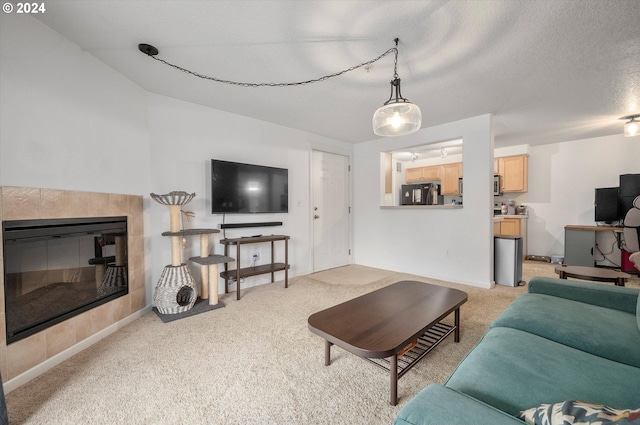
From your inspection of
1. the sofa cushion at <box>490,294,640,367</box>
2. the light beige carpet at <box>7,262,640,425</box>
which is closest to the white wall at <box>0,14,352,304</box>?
the light beige carpet at <box>7,262,640,425</box>

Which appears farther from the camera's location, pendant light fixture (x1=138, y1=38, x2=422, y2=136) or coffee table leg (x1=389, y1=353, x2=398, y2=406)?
pendant light fixture (x1=138, y1=38, x2=422, y2=136)

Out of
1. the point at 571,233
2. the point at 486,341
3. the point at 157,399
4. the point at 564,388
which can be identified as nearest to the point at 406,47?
the point at 486,341

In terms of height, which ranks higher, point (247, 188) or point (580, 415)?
point (247, 188)

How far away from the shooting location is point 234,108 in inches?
128

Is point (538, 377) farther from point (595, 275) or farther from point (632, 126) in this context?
point (632, 126)

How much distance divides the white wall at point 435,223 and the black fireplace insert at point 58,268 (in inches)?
145

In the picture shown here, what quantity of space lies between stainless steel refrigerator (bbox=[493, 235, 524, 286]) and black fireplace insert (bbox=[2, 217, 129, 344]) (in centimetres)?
450

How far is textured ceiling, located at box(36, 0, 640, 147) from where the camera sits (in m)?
1.64

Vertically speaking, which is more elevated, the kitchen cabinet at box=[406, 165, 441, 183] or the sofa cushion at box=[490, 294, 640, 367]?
the kitchen cabinet at box=[406, 165, 441, 183]

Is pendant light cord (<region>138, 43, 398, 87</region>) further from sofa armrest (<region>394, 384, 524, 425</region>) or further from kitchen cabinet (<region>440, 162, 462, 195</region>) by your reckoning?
kitchen cabinet (<region>440, 162, 462, 195</region>)

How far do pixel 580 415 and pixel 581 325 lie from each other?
44.3 inches

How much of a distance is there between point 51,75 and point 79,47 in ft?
1.19

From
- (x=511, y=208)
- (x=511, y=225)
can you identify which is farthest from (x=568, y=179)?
(x=511, y=225)

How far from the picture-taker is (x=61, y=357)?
1852mm
